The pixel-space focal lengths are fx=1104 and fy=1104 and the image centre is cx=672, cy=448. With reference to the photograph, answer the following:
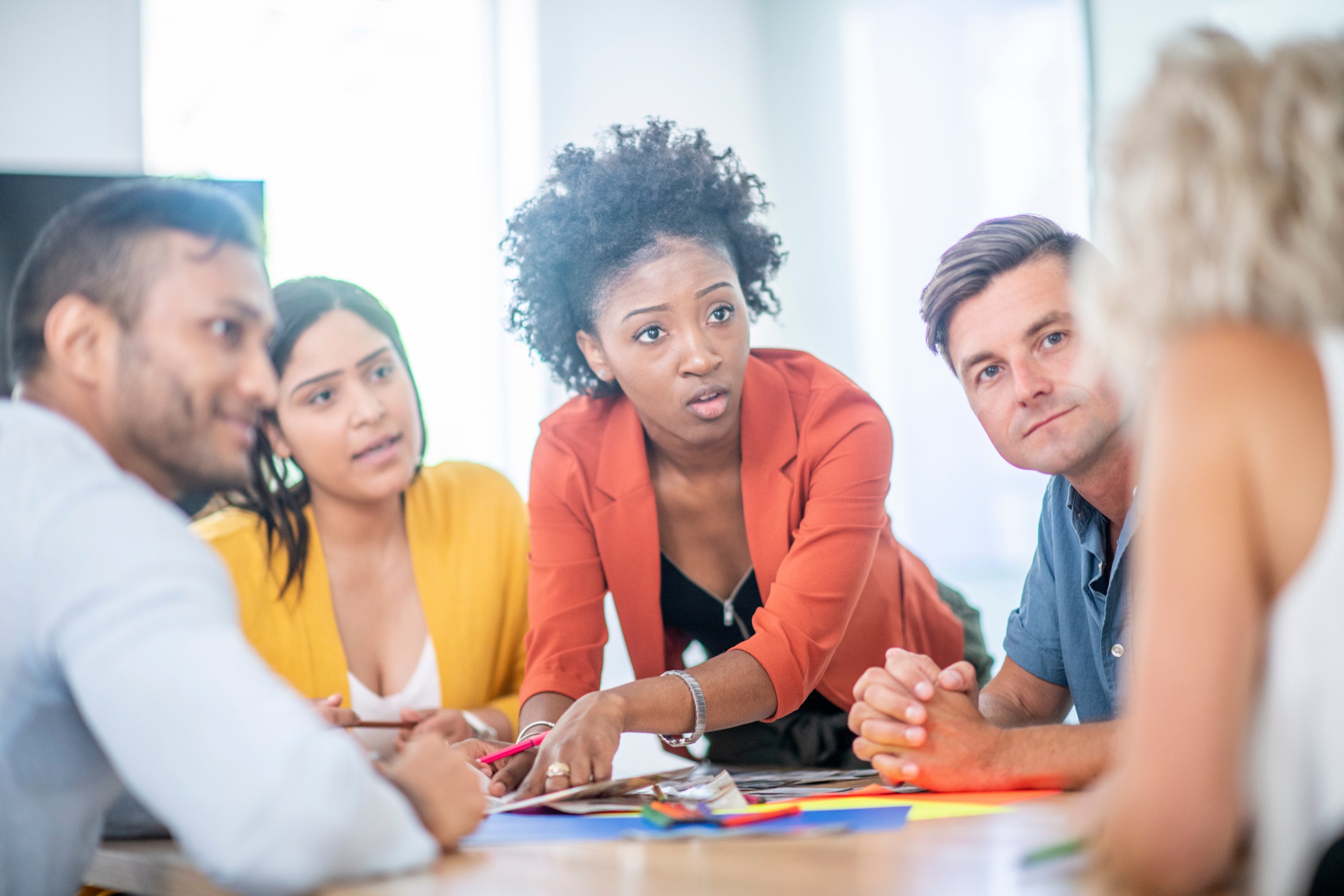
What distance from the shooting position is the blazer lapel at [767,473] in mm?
1917

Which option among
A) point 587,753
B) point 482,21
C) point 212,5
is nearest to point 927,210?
point 482,21

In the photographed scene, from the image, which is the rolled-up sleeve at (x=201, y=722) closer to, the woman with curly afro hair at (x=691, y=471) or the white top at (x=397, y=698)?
the woman with curly afro hair at (x=691, y=471)

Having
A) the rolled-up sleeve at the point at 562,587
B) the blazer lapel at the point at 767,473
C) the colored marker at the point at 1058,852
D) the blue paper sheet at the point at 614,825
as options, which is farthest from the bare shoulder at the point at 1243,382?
the rolled-up sleeve at the point at 562,587

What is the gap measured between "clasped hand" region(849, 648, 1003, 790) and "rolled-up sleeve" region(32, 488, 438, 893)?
65 centimetres

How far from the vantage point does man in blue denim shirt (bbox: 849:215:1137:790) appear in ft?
5.16

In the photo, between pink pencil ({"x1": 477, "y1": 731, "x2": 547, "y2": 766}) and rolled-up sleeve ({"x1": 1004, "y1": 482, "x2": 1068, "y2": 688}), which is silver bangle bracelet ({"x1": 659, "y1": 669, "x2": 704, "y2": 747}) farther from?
rolled-up sleeve ({"x1": 1004, "y1": 482, "x2": 1068, "y2": 688})

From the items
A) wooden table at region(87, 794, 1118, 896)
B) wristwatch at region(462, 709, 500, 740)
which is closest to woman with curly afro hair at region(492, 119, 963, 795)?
wristwatch at region(462, 709, 500, 740)

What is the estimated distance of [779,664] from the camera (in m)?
1.68

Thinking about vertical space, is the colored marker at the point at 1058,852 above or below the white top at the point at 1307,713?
below

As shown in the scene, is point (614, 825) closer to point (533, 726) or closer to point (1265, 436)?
point (533, 726)

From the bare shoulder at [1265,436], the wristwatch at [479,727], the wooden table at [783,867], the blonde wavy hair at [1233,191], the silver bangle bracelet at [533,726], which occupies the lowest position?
the wristwatch at [479,727]

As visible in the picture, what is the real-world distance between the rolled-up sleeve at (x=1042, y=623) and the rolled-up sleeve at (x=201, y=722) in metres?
1.16

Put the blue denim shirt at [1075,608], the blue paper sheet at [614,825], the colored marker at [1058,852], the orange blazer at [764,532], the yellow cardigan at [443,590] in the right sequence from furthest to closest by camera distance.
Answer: the yellow cardigan at [443,590] < the orange blazer at [764,532] < the blue denim shirt at [1075,608] < the blue paper sheet at [614,825] < the colored marker at [1058,852]

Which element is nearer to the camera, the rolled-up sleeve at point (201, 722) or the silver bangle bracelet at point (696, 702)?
the rolled-up sleeve at point (201, 722)
